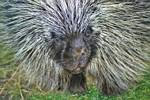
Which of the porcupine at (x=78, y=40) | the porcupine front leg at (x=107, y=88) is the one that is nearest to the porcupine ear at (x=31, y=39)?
the porcupine at (x=78, y=40)

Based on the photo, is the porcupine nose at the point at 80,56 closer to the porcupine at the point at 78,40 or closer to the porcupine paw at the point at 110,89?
the porcupine at the point at 78,40

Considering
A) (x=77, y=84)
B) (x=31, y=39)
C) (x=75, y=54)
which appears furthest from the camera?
(x=77, y=84)

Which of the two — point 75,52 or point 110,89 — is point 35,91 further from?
point 75,52

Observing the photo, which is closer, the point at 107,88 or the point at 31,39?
the point at 31,39

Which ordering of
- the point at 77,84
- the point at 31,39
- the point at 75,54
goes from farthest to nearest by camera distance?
the point at 77,84, the point at 31,39, the point at 75,54

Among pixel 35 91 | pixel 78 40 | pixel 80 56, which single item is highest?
pixel 78 40

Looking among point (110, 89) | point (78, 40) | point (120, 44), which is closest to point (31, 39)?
point (78, 40)

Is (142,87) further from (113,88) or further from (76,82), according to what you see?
(76,82)
